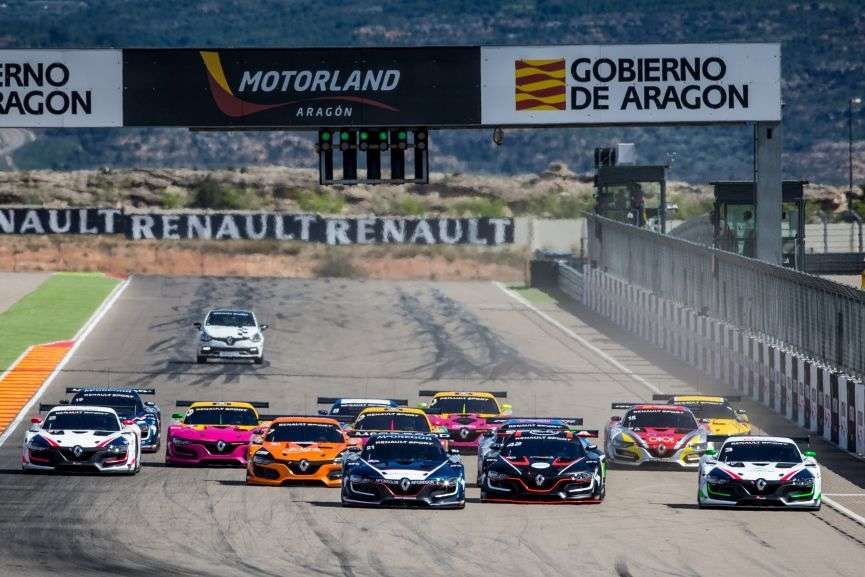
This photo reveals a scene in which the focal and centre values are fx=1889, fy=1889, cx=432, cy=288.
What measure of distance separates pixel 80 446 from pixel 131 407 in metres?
5.54

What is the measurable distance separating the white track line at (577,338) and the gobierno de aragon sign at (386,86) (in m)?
11.7

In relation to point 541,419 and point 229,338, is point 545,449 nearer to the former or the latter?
point 541,419

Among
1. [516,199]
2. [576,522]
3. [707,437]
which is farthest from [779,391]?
[516,199]

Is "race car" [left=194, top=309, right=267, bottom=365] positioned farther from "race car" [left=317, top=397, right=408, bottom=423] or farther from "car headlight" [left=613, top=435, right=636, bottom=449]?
"car headlight" [left=613, top=435, right=636, bottom=449]

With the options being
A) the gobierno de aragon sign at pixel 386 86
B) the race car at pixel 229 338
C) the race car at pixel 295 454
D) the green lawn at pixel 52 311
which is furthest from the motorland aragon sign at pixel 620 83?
the green lawn at pixel 52 311

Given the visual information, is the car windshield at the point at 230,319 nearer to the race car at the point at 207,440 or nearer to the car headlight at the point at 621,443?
the race car at the point at 207,440

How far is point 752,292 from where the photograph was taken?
4675cm

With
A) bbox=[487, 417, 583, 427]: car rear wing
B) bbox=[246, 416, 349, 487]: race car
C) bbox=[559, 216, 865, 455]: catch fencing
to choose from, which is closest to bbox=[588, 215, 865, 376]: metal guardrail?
bbox=[559, 216, 865, 455]: catch fencing

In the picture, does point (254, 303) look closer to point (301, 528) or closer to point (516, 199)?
point (301, 528)

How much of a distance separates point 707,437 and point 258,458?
7.78 metres

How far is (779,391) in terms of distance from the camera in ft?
140

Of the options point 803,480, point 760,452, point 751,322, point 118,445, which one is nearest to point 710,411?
point 760,452

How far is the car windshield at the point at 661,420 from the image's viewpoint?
34000mm

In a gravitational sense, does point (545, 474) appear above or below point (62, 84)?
below
